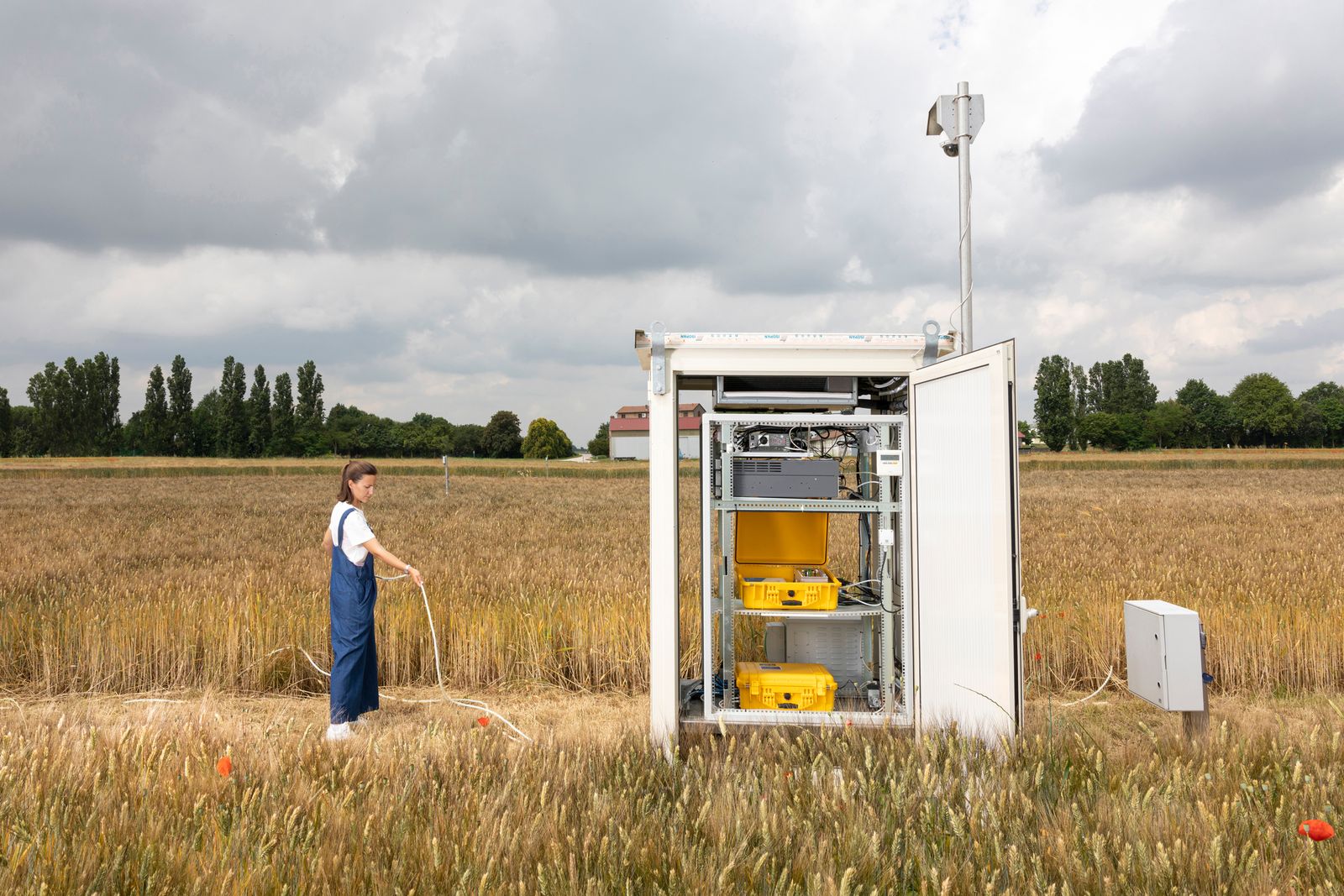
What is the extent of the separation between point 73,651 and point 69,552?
748 centimetres

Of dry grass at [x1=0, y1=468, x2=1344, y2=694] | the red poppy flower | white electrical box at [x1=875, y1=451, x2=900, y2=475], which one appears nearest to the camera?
the red poppy flower

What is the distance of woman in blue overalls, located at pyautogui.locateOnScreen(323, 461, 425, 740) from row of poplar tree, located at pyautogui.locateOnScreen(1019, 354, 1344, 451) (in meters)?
97.1

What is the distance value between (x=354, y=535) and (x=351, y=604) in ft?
1.67

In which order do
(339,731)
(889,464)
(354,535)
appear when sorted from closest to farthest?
(889,464) < (339,731) < (354,535)

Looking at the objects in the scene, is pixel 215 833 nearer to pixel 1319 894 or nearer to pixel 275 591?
pixel 1319 894

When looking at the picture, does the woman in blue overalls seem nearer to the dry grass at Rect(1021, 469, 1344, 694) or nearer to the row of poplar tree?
the dry grass at Rect(1021, 469, 1344, 694)

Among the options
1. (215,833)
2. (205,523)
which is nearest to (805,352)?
(215,833)

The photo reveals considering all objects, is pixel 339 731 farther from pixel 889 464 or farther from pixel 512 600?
pixel 889 464

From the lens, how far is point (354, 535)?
5.75 m

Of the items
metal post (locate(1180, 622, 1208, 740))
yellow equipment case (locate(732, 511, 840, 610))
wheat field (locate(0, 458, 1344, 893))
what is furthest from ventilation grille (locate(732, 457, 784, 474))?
metal post (locate(1180, 622, 1208, 740))

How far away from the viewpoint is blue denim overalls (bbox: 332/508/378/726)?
578 cm

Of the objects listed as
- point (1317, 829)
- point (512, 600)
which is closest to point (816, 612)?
point (1317, 829)

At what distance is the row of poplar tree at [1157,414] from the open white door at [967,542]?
9640 cm

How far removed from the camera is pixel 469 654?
7.09m
